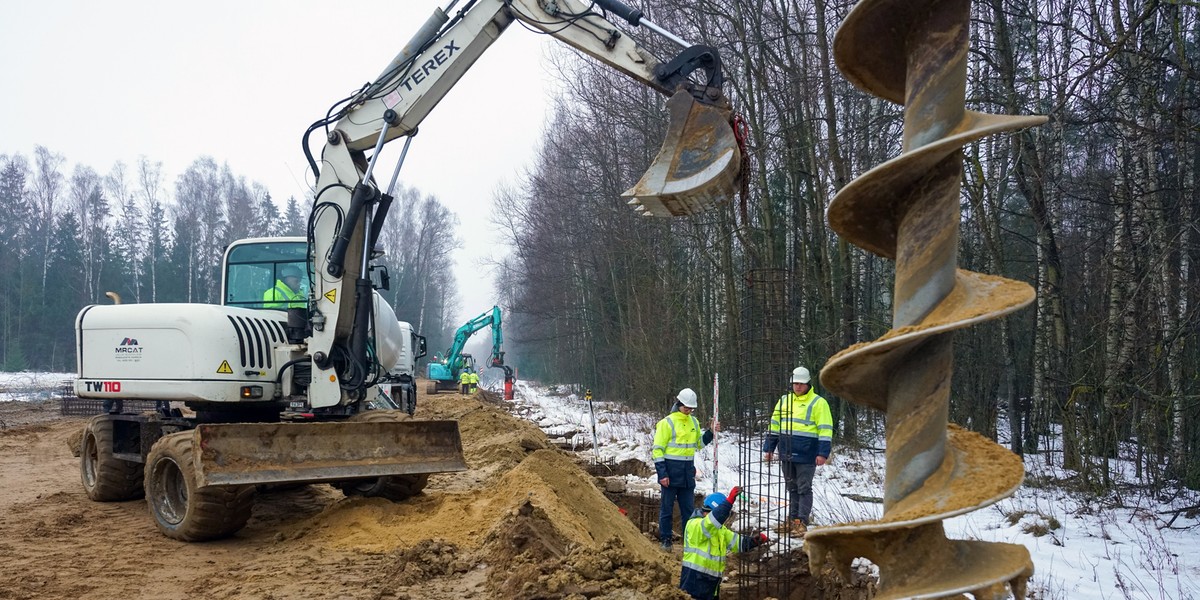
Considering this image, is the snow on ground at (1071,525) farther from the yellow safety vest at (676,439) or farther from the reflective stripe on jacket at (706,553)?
the reflective stripe on jacket at (706,553)

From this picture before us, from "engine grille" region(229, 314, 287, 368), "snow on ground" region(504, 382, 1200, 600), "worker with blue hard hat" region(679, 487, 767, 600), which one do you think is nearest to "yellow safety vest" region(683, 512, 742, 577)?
"worker with blue hard hat" region(679, 487, 767, 600)

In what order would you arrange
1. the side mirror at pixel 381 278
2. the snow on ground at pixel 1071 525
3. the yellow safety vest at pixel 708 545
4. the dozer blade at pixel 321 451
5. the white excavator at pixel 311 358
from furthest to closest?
the side mirror at pixel 381 278 < the white excavator at pixel 311 358 < the dozer blade at pixel 321 451 < the yellow safety vest at pixel 708 545 < the snow on ground at pixel 1071 525

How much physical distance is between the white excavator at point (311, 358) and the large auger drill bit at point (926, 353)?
564 centimetres

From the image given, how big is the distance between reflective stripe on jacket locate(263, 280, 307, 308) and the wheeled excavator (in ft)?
72.3

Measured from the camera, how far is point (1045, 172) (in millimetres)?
10445

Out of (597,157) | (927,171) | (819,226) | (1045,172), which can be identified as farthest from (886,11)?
(597,157)

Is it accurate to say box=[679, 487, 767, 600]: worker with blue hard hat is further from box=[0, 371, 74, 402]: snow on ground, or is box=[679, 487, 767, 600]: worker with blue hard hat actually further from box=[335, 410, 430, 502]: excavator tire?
box=[0, 371, 74, 402]: snow on ground

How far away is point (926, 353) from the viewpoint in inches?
87.8

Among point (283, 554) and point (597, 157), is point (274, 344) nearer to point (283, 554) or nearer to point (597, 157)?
point (283, 554)

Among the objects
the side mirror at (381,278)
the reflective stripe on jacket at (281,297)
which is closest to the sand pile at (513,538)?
the side mirror at (381,278)

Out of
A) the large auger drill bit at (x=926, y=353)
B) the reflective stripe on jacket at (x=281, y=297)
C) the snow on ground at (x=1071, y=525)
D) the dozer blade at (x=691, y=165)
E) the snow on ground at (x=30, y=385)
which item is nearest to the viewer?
the large auger drill bit at (x=926, y=353)

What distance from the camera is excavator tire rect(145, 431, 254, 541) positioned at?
7934 millimetres

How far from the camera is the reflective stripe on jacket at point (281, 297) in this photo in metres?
10.3

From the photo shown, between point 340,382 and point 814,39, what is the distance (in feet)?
35.9
